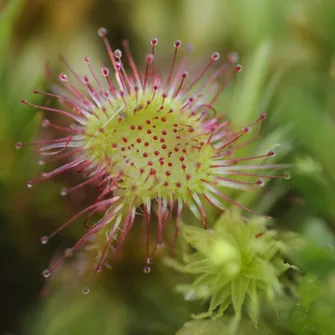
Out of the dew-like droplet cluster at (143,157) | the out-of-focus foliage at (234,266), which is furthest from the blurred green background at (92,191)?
the dew-like droplet cluster at (143,157)

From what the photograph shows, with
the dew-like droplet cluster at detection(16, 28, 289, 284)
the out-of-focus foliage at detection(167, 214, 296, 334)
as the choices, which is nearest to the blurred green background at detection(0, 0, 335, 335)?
the out-of-focus foliage at detection(167, 214, 296, 334)

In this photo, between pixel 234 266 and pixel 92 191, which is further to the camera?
pixel 92 191

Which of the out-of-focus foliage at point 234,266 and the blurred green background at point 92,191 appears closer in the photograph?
the out-of-focus foliage at point 234,266

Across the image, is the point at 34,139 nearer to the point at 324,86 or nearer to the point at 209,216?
the point at 209,216

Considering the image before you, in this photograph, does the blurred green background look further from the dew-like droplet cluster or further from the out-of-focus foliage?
the dew-like droplet cluster

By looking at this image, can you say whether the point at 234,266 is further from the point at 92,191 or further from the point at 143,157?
the point at 92,191

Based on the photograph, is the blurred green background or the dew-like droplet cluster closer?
the dew-like droplet cluster

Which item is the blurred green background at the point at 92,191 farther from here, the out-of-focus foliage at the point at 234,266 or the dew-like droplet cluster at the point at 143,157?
the dew-like droplet cluster at the point at 143,157

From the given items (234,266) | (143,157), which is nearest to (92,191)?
(143,157)
